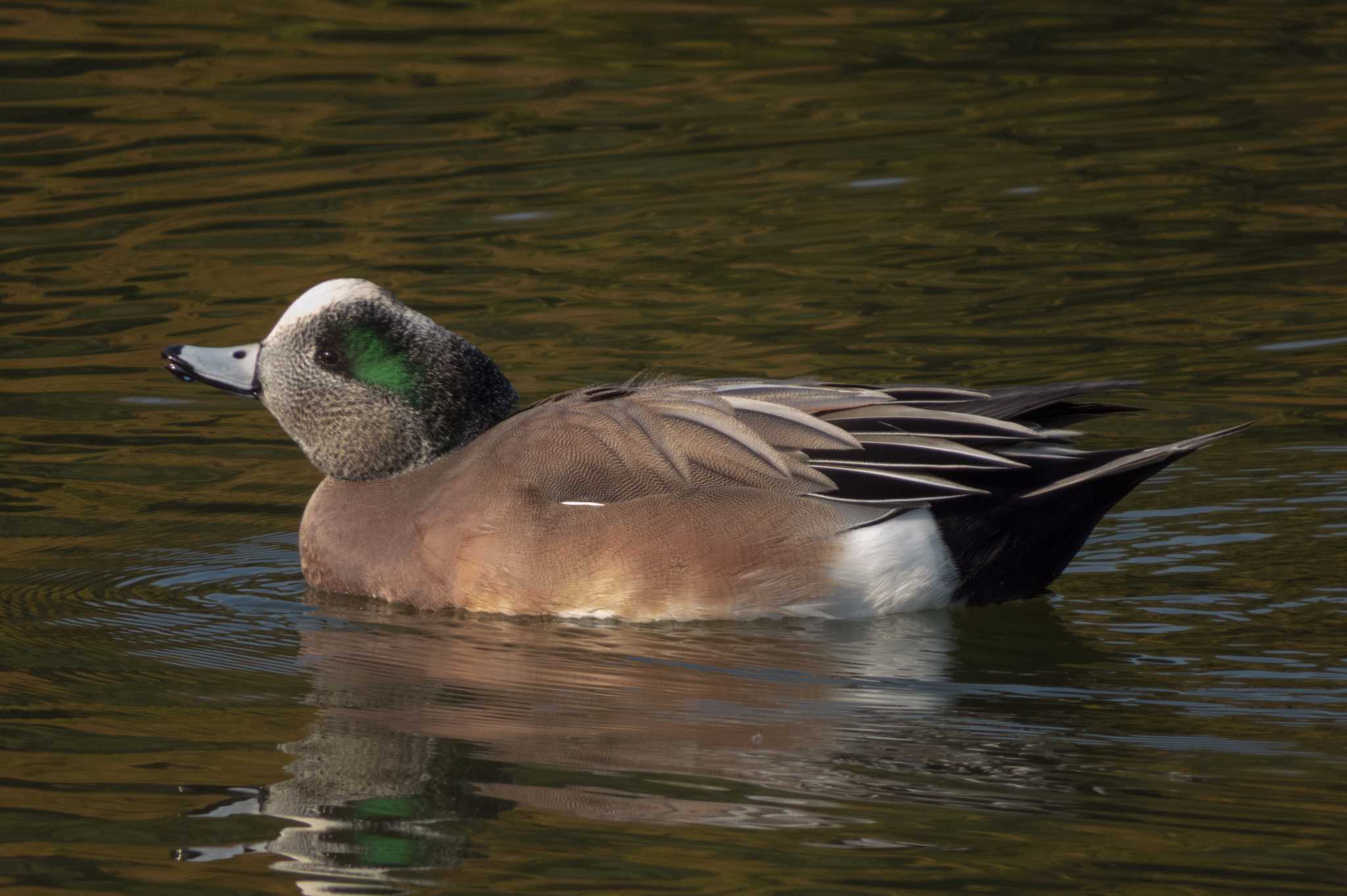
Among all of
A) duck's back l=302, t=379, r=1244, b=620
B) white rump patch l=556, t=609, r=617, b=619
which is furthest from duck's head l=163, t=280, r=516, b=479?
white rump patch l=556, t=609, r=617, b=619

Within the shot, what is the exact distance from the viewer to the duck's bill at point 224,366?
20.1 feet

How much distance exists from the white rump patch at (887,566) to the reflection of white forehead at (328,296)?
1584 mm

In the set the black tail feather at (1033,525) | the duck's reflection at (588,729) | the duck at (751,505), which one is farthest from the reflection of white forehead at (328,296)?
the black tail feather at (1033,525)

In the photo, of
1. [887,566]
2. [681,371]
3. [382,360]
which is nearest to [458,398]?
[382,360]

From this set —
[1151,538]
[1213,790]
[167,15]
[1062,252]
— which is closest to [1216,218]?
[1062,252]

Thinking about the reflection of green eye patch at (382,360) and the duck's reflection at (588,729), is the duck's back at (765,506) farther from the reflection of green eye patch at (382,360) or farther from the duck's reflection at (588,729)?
the reflection of green eye patch at (382,360)

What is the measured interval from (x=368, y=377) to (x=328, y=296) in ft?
0.83

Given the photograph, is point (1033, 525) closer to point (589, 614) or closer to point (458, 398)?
point (589, 614)

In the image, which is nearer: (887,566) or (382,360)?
(887,566)

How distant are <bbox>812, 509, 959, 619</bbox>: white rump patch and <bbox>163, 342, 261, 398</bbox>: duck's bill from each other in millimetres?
1821

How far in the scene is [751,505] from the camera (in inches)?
217

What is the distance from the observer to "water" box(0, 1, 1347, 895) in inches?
162

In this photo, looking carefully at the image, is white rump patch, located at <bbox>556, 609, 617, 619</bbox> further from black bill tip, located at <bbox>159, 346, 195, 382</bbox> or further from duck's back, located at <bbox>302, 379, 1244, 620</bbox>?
black bill tip, located at <bbox>159, 346, 195, 382</bbox>

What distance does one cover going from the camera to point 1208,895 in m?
3.70
